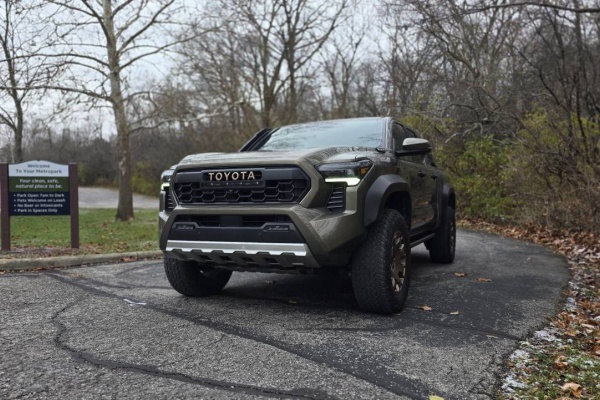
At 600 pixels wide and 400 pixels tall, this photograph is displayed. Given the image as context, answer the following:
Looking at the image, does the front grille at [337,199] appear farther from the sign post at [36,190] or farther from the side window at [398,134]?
the sign post at [36,190]

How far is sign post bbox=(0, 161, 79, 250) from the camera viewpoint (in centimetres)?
748

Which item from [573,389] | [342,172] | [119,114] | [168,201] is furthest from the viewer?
[119,114]

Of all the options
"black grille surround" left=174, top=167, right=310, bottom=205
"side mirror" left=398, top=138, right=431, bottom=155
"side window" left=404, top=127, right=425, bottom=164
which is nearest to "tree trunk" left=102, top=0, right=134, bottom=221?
"side window" left=404, top=127, right=425, bottom=164

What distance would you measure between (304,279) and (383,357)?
8.86 ft

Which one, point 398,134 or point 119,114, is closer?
point 398,134

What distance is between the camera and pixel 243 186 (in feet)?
13.3

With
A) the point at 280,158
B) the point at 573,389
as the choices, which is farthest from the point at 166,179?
the point at 573,389

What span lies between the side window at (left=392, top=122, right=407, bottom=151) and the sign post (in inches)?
199

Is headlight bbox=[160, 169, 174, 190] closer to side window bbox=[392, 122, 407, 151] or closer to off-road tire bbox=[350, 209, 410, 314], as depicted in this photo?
off-road tire bbox=[350, 209, 410, 314]

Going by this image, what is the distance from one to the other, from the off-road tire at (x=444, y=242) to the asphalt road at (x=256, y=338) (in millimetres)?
1151

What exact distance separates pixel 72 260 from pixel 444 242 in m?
5.14

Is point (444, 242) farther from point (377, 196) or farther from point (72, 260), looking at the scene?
point (72, 260)

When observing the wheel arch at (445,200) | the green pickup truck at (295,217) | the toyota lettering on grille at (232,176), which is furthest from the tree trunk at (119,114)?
the toyota lettering on grille at (232,176)

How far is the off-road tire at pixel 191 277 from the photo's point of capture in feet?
15.5
